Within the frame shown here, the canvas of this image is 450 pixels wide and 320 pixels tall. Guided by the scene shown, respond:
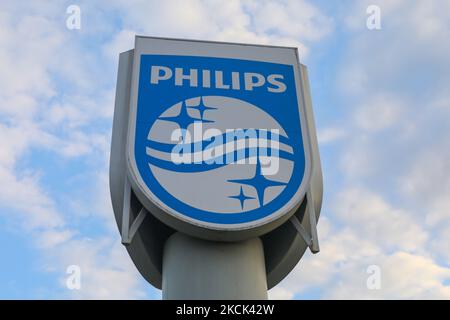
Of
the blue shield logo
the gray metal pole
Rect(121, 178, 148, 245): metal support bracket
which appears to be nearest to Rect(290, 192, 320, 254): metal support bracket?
the blue shield logo

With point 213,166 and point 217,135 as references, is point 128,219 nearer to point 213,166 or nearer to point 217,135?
point 213,166

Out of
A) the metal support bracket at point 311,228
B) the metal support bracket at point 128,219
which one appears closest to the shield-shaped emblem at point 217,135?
the metal support bracket at point 311,228

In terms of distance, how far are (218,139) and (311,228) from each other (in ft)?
12.1

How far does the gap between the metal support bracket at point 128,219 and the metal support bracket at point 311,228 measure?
4.21 metres

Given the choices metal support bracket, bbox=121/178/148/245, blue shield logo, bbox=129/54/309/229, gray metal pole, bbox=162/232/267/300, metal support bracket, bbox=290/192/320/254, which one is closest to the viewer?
gray metal pole, bbox=162/232/267/300

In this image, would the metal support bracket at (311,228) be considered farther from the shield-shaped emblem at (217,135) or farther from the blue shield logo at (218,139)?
the blue shield logo at (218,139)

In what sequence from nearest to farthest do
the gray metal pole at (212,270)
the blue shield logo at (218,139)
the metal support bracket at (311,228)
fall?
1. the gray metal pole at (212,270)
2. the blue shield logo at (218,139)
3. the metal support bracket at (311,228)

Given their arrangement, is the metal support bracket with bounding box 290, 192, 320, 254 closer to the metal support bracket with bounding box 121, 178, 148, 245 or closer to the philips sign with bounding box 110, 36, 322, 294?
the philips sign with bounding box 110, 36, 322, 294

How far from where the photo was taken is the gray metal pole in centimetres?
1494

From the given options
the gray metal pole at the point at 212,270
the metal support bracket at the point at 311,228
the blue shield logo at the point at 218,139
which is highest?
the blue shield logo at the point at 218,139

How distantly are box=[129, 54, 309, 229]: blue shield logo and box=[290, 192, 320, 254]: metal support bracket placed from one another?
56cm

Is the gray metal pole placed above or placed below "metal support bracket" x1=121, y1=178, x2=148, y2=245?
below

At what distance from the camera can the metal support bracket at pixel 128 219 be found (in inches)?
595

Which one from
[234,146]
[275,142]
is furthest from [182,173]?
[275,142]
